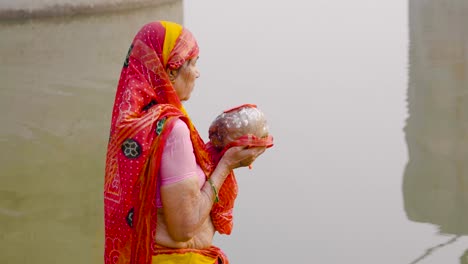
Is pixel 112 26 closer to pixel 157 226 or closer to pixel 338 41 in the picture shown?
pixel 338 41

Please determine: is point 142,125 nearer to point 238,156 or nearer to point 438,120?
point 238,156

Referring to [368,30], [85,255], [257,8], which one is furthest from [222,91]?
[257,8]

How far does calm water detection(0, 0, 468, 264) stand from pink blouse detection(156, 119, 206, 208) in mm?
2755

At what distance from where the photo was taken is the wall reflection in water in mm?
6023

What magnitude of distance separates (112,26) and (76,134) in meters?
4.71

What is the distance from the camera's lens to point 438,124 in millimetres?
8352

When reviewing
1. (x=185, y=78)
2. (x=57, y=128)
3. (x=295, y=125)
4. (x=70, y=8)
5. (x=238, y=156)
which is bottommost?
(x=57, y=128)

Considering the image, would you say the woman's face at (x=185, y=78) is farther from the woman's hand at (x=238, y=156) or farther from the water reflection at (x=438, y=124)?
the water reflection at (x=438, y=124)

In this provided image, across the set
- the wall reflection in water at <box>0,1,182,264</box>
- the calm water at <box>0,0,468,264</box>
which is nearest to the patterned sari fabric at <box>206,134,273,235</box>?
the calm water at <box>0,0,468,264</box>

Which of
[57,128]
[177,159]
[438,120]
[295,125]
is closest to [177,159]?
[177,159]

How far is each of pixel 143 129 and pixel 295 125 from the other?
18.3 feet

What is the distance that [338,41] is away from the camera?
12.0 metres

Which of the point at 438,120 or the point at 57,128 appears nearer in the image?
the point at 438,120

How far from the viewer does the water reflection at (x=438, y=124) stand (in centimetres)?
632
